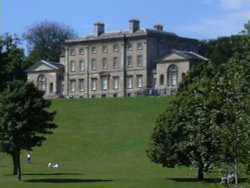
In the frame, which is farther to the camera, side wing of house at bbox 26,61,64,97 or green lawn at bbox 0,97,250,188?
side wing of house at bbox 26,61,64,97

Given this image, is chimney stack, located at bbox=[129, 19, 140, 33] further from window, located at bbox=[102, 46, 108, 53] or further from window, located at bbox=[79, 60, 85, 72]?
window, located at bbox=[79, 60, 85, 72]

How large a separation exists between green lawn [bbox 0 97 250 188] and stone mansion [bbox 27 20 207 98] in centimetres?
2948

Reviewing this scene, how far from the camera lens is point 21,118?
133 ft

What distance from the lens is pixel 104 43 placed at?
430 ft

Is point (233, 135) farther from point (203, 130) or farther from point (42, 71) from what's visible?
point (42, 71)

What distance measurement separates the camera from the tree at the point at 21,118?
39.9m

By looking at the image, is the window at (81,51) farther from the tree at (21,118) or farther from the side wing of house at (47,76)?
the tree at (21,118)

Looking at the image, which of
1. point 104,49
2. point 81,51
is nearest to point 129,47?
point 104,49

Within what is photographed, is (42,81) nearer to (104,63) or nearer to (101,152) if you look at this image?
(104,63)

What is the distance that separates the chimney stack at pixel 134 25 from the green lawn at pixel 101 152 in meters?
35.0

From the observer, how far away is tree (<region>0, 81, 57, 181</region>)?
39906 millimetres

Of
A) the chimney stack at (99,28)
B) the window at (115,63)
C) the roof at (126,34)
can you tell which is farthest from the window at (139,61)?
the chimney stack at (99,28)

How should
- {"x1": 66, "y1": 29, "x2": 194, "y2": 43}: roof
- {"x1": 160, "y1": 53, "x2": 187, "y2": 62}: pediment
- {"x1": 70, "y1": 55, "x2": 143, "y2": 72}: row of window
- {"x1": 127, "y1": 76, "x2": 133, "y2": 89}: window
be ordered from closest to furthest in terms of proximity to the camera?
{"x1": 160, "y1": 53, "x2": 187, "y2": 62}: pediment → {"x1": 66, "y1": 29, "x2": 194, "y2": 43}: roof → {"x1": 127, "y1": 76, "x2": 133, "y2": 89}: window → {"x1": 70, "y1": 55, "x2": 143, "y2": 72}: row of window

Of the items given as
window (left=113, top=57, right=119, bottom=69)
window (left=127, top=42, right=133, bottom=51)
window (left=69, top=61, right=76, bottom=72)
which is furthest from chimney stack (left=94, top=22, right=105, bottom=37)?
window (left=127, top=42, right=133, bottom=51)
